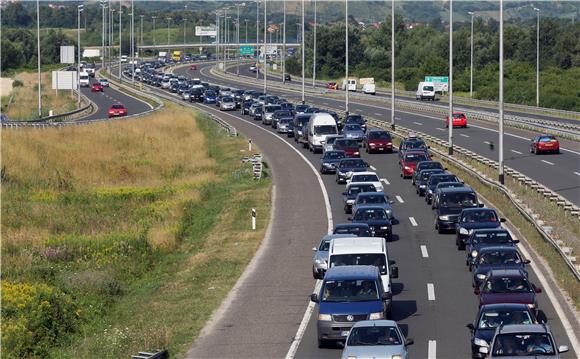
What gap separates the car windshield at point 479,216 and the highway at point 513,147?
10829 millimetres

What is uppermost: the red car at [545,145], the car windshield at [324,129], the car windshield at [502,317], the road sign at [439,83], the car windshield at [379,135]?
the road sign at [439,83]

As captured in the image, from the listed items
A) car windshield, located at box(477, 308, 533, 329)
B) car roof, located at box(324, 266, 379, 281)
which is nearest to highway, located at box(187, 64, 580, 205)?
car roof, located at box(324, 266, 379, 281)

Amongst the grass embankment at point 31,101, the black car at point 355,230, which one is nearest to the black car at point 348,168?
the black car at point 355,230

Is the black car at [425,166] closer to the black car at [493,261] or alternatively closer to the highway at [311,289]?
the highway at [311,289]

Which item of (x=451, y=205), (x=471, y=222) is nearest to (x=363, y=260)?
(x=471, y=222)

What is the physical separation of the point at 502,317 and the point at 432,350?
68.8 inches

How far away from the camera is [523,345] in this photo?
22.2 m

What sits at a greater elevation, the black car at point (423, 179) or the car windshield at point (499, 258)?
the black car at point (423, 179)

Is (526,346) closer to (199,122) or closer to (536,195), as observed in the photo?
(536,195)

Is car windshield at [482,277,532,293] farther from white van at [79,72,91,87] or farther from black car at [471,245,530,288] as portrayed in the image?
white van at [79,72,91,87]

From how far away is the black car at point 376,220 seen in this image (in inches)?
1634

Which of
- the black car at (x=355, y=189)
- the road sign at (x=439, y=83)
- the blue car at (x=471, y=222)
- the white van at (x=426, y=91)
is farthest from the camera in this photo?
A: the road sign at (x=439, y=83)

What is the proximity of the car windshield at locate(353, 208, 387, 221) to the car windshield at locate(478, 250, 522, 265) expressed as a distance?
32.8 ft

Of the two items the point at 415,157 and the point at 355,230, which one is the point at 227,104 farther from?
the point at 355,230
